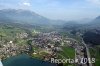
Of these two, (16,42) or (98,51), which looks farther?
(16,42)

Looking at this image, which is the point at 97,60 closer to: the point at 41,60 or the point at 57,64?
the point at 57,64

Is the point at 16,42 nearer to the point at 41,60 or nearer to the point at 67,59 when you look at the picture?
the point at 41,60

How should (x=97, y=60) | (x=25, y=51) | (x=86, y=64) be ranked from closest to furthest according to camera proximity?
(x=86, y=64), (x=97, y=60), (x=25, y=51)

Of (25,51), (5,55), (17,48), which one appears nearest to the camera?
(5,55)

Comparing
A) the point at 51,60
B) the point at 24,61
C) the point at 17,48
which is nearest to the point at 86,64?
the point at 51,60

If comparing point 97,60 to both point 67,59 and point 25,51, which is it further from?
point 25,51

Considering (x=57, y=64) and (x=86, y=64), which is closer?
(x=86, y=64)

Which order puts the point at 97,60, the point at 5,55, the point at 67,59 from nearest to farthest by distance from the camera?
1. the point at 97,60
2. the point at 67,59
3. the point at 5,55

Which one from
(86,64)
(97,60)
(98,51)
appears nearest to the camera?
(86,64)

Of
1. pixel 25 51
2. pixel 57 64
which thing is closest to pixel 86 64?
pixel 57 64
